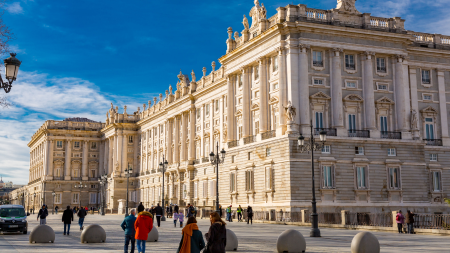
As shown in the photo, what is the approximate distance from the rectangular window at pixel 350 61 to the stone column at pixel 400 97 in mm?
4288

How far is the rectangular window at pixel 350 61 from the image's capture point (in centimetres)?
4631

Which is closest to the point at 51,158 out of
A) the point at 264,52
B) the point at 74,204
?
the point at 74,204

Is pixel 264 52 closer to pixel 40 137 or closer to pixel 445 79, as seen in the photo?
pixel 445 79

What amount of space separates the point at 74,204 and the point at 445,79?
266 ft

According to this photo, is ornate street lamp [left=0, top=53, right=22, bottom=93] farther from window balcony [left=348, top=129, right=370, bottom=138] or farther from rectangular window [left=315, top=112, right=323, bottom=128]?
window balcony [left=348, top=129, right=370, bottom=138]

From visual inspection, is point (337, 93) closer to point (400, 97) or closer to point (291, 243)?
point (400, 97)

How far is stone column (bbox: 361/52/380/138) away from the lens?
45.6 metres

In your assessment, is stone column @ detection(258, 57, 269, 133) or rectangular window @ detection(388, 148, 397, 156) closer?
rectangular window @ detection(388, 148, 397, 156)

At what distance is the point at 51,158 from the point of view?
360ft

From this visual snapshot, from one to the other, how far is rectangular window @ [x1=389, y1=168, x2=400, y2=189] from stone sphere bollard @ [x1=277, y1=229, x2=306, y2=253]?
99.9 feet

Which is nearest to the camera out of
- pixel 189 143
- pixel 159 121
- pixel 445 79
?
pixel 445 79

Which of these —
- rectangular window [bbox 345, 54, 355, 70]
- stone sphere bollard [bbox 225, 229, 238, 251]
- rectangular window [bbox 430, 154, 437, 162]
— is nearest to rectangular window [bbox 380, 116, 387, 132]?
rectangular window [bbox 345, 54, 355, 70]

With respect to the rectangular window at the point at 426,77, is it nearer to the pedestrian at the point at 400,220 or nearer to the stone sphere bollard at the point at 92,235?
the pedestrian at the point at 400,220

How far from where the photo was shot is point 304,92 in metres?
43.9
